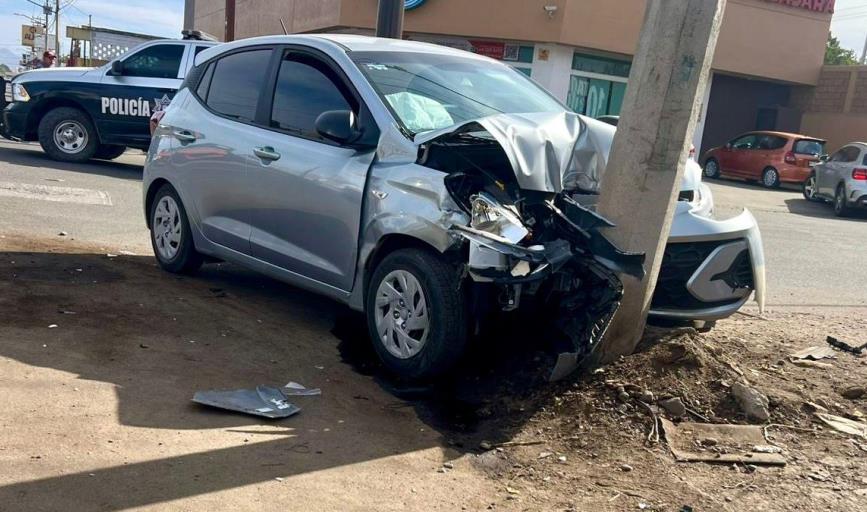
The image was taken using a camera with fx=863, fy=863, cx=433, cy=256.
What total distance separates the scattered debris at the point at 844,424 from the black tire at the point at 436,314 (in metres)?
1.91

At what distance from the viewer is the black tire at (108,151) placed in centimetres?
1434

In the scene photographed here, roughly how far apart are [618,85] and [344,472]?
25.8m

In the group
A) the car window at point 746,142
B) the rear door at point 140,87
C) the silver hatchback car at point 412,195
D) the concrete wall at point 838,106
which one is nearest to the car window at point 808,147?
the car window at point 746,142

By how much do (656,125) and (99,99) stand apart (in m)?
11.2

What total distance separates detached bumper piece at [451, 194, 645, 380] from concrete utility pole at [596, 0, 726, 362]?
157 millimetres

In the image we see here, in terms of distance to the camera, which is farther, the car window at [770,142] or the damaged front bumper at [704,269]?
the car window at [770,142]

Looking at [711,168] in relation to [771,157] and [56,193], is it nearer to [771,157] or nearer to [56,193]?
[771,157]

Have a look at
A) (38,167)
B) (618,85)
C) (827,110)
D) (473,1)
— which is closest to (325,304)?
(38,167)

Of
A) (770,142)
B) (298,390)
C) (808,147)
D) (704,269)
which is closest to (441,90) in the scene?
(704,269)

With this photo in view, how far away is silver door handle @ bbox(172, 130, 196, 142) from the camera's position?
6.75 meters

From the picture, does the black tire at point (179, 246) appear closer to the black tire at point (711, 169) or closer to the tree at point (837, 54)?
the black tire at point (711, 169)

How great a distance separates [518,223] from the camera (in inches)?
175

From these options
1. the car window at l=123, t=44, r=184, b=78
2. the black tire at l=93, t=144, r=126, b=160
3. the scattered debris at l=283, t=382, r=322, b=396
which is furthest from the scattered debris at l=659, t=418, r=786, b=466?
the black tire at l=93, t=144, r=126, b=160

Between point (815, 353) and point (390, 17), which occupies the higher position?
point (390, 17)
